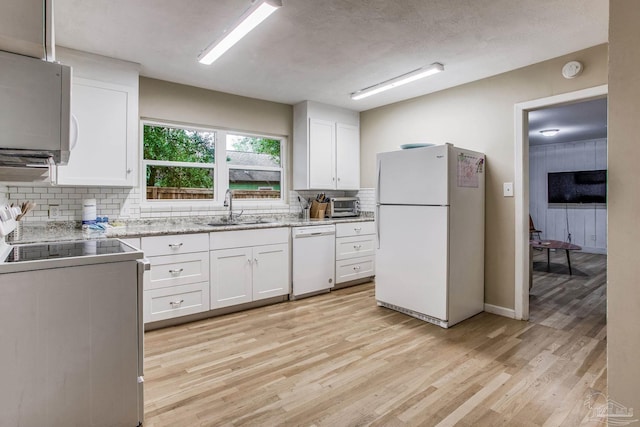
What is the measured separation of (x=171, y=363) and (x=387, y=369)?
1.51 meters

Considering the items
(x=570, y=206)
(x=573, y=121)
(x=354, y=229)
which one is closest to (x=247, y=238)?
(x=354, y=229)

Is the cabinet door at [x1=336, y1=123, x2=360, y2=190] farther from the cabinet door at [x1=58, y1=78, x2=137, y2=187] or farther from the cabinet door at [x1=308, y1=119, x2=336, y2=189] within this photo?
the cabinet door at [x1=58, y1=78, x2=137, y2=187]

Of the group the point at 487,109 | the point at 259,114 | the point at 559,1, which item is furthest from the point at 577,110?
the point at 259,114

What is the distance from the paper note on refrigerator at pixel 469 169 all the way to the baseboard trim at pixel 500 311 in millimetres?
1241

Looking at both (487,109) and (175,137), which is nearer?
(487,109)

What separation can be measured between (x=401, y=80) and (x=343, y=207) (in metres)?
1.90

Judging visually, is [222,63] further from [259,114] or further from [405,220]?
[405,220]

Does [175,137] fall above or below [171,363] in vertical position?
above

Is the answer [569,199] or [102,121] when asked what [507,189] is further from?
[569,199]

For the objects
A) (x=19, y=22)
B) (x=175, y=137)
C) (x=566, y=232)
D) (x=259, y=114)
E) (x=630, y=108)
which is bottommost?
(x=566, y=232)

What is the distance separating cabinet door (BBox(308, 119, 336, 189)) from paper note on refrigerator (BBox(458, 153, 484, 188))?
6.23ft

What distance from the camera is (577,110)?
502 cm

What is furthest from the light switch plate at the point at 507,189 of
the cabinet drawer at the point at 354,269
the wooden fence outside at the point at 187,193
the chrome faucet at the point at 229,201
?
the chrome faucet at the point at 229,201

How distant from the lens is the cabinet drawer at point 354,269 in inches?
171
